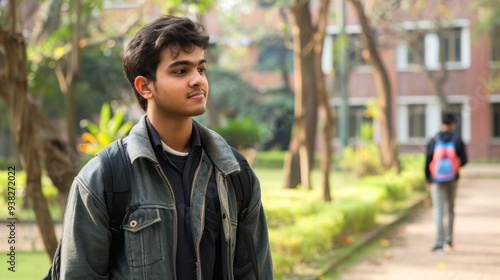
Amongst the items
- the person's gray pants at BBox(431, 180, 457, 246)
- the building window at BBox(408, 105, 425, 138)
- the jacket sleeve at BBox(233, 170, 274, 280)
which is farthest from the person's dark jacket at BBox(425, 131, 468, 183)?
the building window at BBox(408, 105, 425, 138)

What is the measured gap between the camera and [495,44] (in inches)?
1431

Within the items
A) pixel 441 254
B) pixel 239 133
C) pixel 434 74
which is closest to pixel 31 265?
pixel 441 254

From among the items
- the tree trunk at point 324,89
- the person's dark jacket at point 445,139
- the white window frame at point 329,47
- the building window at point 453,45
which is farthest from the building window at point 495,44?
the person's dark jacket at point 445,139

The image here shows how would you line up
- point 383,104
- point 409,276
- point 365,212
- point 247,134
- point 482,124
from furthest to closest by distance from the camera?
point 482,124
point 247,134
point 383,104
point 365,212
point 409,276

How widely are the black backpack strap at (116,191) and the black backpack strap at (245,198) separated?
43 cm

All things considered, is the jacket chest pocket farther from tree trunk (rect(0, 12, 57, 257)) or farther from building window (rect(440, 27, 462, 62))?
building window (rect(440, 27, 462, 62))

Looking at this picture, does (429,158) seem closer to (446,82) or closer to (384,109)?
(384,109)

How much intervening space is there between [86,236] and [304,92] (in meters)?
14.2

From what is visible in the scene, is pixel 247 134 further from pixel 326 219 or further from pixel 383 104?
pixel 326 219

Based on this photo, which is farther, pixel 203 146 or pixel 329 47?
pixel 329 47

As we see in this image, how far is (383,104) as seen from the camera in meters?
23.0

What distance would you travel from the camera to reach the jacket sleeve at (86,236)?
2854 millimetres

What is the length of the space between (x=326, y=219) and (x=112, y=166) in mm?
8349

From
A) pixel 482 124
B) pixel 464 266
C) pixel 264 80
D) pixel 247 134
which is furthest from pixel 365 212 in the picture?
pixel 264 80
